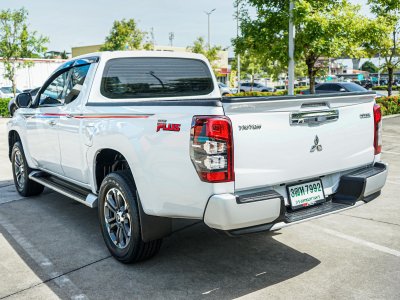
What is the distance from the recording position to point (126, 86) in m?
4.88

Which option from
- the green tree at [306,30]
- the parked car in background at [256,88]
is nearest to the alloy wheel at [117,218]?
the green tree at [306,30]

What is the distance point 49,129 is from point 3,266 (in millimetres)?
1808

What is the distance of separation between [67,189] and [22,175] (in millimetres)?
1863

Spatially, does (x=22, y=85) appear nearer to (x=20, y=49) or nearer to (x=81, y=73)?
(x=20, y=49)

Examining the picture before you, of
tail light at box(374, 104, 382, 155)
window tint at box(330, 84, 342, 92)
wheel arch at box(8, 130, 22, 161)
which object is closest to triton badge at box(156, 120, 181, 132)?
tail light at box(374, 104, 382, 155)

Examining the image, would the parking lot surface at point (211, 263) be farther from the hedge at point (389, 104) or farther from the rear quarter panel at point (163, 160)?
the hedge at point (389, 104)

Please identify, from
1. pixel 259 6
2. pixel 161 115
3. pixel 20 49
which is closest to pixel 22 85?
pixel 20 49

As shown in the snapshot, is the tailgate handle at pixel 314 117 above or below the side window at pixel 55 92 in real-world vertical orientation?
below

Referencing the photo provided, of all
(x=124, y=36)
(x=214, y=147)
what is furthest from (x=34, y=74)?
(x=214, y=147)

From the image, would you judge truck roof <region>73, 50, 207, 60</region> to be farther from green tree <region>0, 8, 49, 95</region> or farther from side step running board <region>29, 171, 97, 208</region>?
green tree <region>0, 8, 49, 95</region>

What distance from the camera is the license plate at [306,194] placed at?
3.52m

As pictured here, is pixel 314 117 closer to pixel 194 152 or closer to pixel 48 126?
pixel 194 152

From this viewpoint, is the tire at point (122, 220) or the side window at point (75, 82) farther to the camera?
the side window at point (75, 82)

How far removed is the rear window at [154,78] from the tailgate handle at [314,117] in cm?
204
